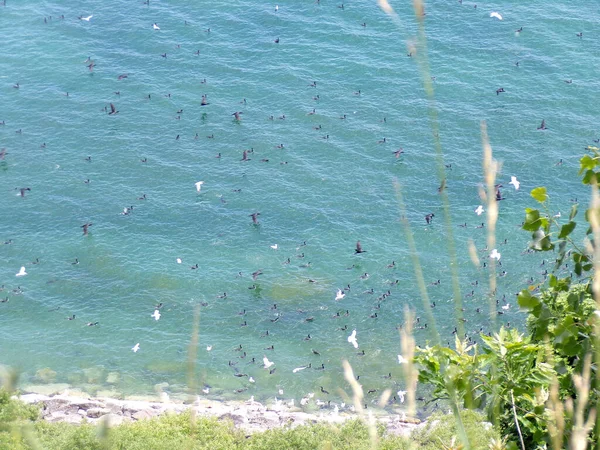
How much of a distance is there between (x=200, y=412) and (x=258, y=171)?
23480 millimetres

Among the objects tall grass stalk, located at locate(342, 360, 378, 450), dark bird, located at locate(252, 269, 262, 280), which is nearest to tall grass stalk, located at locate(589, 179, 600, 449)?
tall grass stalk, located at locate(342, 360, 378, 450)

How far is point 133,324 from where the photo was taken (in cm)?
4850

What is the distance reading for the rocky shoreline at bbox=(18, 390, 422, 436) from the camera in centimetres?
3775

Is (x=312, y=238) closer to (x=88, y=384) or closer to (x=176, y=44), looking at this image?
(x=88, y=384)

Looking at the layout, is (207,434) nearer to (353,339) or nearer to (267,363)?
(267,363)

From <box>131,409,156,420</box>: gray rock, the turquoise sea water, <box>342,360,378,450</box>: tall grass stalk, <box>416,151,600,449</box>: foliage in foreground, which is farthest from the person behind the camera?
the turquoise sea water

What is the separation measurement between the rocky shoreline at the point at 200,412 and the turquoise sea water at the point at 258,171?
1640 millimetres

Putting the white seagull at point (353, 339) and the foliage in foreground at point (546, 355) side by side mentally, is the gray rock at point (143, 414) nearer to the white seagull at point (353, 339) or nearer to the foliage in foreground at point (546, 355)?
the white seagull at point (353, 339)

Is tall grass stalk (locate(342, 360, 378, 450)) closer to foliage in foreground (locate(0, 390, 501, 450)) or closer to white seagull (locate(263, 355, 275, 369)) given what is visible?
foliage in foreground (locate(0, 390, 501, 450))

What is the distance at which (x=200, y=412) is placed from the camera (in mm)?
39062

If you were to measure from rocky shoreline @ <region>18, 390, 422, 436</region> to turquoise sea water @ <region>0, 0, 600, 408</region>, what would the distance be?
1640mm

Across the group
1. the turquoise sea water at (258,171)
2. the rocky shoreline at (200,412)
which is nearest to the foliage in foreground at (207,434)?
the rocky shoreline at (200,412)

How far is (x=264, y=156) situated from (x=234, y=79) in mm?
10184

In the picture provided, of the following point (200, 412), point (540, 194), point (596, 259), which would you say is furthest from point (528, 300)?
point (200, 412)
